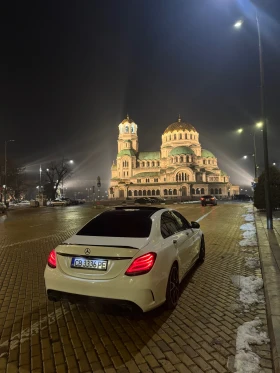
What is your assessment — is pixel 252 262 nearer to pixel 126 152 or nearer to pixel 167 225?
pixel 167 225

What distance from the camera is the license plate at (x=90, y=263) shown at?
12.3 feet

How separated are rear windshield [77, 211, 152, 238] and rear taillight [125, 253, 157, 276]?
0.57 m

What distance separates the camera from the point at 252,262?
7.16 meters

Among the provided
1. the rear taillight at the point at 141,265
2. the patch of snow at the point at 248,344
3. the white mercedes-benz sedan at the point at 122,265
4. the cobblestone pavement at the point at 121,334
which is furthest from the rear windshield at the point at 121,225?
the patch of snow at the point at 248,344

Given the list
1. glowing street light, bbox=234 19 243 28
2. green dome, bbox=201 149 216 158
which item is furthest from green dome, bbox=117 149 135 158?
glowing street light, bbox=234 19 243 28

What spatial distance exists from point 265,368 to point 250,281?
9.80 ft

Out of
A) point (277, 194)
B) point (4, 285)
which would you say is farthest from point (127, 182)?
point (4, 285)

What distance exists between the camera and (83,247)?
395 centimetres

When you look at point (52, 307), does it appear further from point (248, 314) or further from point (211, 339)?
point (248, 314)

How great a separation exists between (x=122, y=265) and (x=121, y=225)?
1225 mm

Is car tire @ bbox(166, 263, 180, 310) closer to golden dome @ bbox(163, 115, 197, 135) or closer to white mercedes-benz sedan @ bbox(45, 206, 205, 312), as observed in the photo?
white mercedes-benz sedan @ bbox(45, 206, 205, 312)

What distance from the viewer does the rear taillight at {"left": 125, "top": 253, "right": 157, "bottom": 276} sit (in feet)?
11.8

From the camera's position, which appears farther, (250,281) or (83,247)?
(250,281)

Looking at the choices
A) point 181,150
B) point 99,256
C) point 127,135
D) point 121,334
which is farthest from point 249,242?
point 127,135
